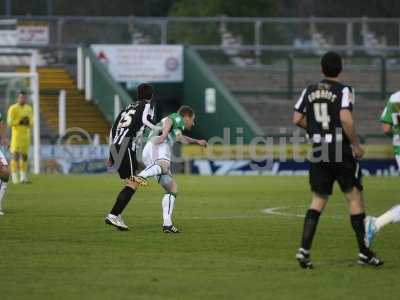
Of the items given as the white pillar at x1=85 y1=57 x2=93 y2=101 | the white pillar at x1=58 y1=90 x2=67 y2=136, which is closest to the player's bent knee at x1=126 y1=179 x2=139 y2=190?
the white pillar at x1=58 y1=90 x2=67 y2=136

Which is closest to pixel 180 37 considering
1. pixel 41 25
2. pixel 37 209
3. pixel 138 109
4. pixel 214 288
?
pixel 41 25

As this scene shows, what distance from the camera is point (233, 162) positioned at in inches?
1391

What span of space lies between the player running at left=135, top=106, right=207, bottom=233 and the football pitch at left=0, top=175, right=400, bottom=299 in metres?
0.42

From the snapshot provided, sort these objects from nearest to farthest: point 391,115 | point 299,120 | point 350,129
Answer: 1. point 350,129
2. point 299,120
3. point 391,115

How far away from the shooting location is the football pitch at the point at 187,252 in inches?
415

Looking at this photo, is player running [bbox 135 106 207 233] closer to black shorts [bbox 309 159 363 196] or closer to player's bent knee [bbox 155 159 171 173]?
player's bent knee [bbox 155 159 171 173]

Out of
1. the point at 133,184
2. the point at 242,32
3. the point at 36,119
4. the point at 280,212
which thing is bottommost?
the point at 280,212

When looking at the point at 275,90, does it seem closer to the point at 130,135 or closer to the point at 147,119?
the point at 130,135

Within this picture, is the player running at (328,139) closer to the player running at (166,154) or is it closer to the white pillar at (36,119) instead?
Answer: the player running at (166,154)

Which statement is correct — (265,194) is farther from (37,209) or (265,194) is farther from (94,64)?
(94,64)

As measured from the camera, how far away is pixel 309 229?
11805 millimetres

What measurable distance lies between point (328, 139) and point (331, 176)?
38 cm

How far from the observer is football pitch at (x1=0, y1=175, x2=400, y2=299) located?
10547mm

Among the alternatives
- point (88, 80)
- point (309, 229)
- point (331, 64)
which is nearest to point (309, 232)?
point (309, 229)
